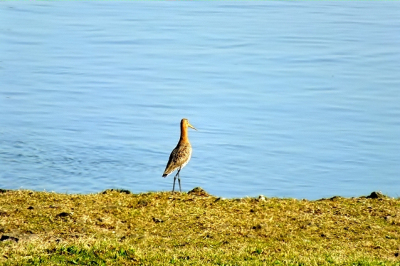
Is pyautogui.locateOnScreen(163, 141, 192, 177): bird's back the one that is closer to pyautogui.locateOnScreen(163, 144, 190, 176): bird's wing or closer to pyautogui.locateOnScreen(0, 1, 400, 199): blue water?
pyautogui.locateOnScreen(163, 144, 190, 176): bird's wing

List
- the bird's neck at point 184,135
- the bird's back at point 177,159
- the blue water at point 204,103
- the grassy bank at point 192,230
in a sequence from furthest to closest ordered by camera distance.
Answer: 1. the blue water at point 204,103
2. the bird's neck at point 184,135
3. the bird's back at point 177,159
4. the grassy bank at point 192,230

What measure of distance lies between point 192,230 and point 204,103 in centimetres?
1327

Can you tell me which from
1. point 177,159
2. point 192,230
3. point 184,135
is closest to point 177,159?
point 177,159

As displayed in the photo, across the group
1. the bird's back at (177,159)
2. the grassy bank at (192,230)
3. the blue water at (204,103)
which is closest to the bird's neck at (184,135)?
the bird's back at (177,159)

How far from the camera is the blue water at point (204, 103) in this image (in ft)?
67.6

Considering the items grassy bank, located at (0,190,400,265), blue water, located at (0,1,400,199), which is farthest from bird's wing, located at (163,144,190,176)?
blue water, located at (0,1,400,199)

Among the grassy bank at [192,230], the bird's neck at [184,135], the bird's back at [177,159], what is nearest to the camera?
the grassy bank at [192,230]

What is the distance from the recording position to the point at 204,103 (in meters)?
25.5

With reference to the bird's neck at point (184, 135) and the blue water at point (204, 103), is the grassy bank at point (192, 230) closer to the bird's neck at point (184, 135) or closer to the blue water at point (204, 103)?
the bird's neck at point (184, 135)

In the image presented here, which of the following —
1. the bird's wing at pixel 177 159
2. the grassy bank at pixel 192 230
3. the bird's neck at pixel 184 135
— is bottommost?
the grassy bank at pixel 192 230

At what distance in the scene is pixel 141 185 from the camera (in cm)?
1975

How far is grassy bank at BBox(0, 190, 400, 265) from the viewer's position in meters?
11.0

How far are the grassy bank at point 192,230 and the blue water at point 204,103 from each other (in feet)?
18.6

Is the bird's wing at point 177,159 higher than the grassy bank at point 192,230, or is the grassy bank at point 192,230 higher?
the bird's wing at point 177,159
